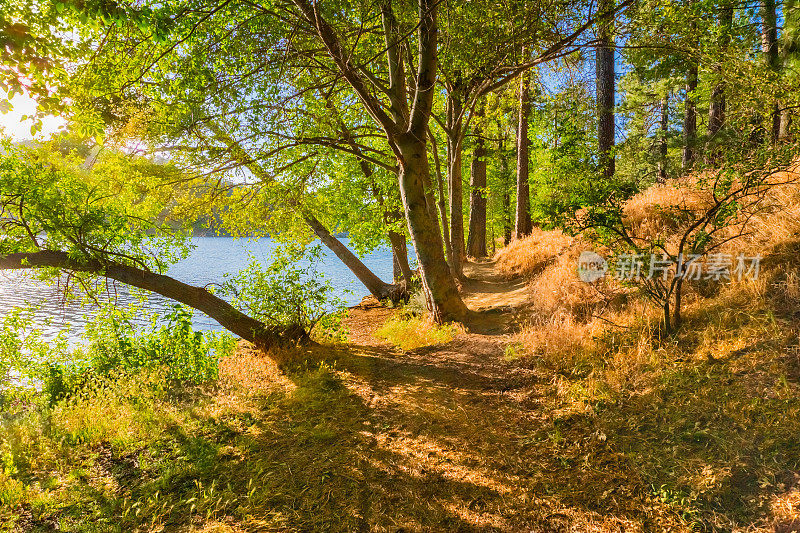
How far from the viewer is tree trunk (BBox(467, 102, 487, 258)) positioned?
14262mm

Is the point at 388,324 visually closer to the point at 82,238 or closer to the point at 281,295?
the point at 281,295

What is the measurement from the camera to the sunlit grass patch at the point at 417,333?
6.37 meters

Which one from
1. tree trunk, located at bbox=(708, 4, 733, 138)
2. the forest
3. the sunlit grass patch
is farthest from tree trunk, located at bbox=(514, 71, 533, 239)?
the sunlit grass patch

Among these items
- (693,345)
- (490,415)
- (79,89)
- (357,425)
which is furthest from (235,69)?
(693,345)

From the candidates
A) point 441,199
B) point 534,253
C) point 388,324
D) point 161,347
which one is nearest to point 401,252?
point 441,199

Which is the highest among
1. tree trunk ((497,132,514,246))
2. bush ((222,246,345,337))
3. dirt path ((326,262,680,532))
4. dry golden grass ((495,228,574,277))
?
tree trunk ((497,132,514,246))

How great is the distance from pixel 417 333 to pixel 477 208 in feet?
32.1

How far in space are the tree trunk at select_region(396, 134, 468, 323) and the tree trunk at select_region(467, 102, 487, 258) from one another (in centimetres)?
777

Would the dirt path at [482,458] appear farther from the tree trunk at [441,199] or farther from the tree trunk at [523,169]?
the tree trunk at [523,169]

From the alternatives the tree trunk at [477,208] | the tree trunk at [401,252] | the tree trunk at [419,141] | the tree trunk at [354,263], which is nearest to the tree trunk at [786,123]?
the tree trunk at [419,141]

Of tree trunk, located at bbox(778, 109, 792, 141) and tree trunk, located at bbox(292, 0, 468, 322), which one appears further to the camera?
tree trunk, located at bbox(292, 0, 468, 322)

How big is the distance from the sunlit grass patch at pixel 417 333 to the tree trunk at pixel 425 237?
30 centimetres

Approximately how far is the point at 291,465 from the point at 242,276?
4.08 meters

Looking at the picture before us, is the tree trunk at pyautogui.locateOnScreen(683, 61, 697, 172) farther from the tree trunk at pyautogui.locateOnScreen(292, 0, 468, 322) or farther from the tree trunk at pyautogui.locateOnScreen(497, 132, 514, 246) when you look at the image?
the tree trunk at pyautogui.locateOnScreen(292, 0, 468, 322)
